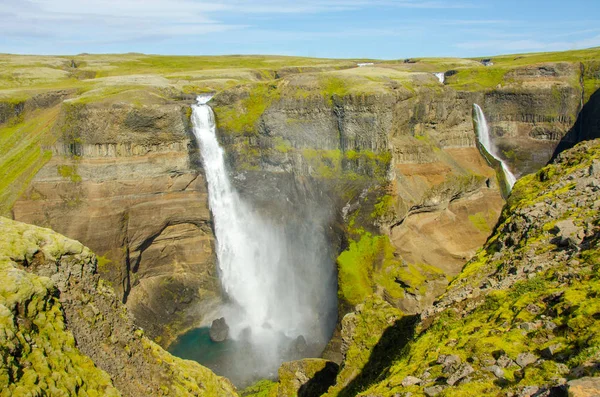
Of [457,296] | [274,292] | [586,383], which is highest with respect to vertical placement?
[586,383]

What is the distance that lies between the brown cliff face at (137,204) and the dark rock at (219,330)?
2925mm

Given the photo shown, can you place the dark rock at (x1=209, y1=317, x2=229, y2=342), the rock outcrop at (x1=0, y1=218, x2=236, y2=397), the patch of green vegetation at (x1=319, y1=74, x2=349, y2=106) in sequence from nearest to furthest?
the rock outcrop at (x1=0, y1=218, x2=236, y2=397)
the dark rock at (x1=209, y1=317, x2=229, y2=342)
the patch of green vegetation at (x1=319, y1=74, x2=349, y2=106)

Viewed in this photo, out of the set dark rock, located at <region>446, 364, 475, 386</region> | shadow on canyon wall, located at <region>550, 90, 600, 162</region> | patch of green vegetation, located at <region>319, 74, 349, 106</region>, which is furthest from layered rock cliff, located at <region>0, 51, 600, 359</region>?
dark rock, located at <region>446, 364, 475, 386</region>

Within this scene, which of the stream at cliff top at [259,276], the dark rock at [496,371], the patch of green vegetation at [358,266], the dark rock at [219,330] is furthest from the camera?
the dark rock at [219,330]

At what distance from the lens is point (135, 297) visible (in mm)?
44281

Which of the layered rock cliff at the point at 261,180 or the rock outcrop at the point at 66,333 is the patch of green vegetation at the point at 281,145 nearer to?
the layered rock cliff at the point at 261,180

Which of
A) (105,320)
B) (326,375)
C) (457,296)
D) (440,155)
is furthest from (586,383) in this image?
(440,155)

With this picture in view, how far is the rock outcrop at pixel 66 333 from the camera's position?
11.3m

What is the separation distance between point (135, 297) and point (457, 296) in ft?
123

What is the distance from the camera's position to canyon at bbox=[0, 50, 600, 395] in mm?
41594

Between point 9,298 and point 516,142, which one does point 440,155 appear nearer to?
point 516,142

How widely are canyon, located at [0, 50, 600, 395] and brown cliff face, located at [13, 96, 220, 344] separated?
0.10 metres

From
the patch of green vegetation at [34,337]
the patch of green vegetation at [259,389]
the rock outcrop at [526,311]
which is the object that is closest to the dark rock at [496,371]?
the rock outcrop at [526,311]

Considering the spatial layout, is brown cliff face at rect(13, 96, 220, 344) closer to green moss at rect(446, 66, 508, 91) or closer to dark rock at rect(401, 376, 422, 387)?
dark rock at rect(401, 376, 422, 387)
